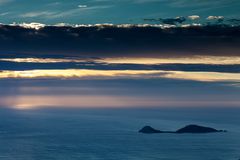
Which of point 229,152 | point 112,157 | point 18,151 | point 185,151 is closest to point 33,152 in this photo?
point 18,151

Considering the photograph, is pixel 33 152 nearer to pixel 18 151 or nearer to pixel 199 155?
pixel 18 151

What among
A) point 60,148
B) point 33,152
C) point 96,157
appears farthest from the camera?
point 60,148

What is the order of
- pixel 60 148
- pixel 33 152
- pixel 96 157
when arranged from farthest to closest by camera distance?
pixel 60 148 < pixel 33 152 < pixel 96 157

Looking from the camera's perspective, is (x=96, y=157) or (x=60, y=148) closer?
(x=96, y=157)

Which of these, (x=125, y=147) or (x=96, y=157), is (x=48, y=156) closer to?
(x=96, y=157)

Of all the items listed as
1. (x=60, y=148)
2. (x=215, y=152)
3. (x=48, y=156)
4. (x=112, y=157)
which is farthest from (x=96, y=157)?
(x=215, y=152)

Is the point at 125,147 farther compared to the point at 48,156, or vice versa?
the point at 125,147

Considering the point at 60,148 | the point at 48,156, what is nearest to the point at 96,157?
the point at 48,156
